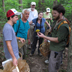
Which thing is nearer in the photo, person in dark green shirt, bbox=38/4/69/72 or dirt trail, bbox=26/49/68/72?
person in dark green shirt, bbox=38/4/69/72

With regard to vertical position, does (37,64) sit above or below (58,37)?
below

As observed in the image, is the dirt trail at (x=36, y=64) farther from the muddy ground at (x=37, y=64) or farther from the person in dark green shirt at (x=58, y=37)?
the person in dark green shirt at (x=58, y=37)

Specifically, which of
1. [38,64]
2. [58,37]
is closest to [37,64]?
[38,64]

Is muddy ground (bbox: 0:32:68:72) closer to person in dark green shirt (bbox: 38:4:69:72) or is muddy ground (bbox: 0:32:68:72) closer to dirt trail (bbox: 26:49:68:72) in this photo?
dirt trail (bbox: 26:49:68:72)

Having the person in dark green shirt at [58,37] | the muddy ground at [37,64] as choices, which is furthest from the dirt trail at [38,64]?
the person in dark green shirt at [58,37]

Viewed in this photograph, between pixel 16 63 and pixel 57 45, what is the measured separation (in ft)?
3.63

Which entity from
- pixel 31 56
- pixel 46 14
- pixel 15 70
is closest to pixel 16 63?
pixel 15 70

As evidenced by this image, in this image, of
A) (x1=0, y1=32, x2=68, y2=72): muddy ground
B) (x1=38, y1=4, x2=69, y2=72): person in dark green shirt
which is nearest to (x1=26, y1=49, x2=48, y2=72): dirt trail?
(x1=0, y1=32, x2=68, y2=72): muddy ground

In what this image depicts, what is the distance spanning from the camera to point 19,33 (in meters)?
2.66

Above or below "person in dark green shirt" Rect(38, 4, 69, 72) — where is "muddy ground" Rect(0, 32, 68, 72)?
below

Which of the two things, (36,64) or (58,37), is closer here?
(58,37)

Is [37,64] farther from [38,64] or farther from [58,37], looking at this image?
[58,37]

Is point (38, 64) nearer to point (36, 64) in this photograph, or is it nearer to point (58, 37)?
point (36, 64)

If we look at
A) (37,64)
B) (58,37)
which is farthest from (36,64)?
(58,37)
